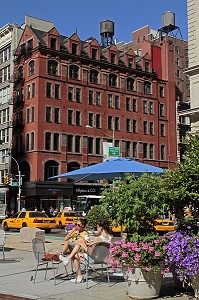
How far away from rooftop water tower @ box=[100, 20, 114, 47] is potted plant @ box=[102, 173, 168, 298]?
7138 cm

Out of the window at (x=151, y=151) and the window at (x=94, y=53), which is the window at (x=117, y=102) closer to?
the window at (x=94, y=53)

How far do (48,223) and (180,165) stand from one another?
23.7m

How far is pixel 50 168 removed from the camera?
5700 centimetres

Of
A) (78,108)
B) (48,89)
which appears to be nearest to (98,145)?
(78,108)

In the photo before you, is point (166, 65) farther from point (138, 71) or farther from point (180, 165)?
point (180, 165)

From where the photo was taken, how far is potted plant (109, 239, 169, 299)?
8000mm

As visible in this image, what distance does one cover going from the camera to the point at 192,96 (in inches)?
1246

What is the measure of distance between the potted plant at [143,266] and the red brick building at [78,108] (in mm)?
46553

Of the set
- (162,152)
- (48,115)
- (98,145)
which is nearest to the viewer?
(48,115)

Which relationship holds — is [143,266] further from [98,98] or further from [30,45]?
[30,45]

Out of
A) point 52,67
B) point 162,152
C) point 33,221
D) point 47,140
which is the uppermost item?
point 52,67

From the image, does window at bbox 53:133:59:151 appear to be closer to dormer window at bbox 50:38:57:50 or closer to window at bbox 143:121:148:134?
dormer window at bbox 50:38:57:50

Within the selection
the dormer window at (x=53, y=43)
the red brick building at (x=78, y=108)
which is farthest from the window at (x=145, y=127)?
the dormer window at (x=53, y=43)

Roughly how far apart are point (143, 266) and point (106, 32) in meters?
73.1
